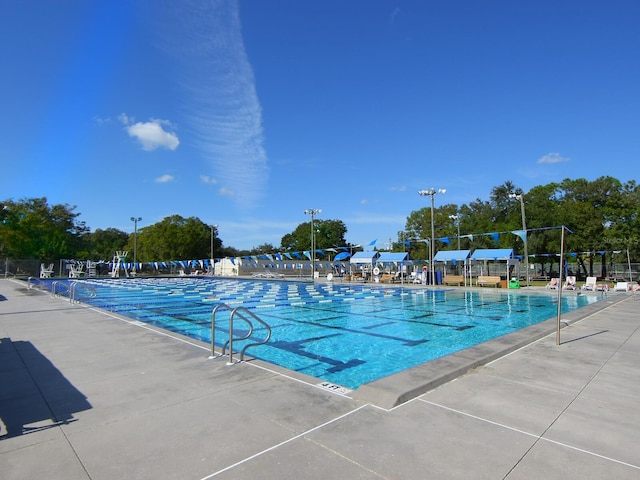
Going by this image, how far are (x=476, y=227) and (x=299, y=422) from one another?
45400 millimetres

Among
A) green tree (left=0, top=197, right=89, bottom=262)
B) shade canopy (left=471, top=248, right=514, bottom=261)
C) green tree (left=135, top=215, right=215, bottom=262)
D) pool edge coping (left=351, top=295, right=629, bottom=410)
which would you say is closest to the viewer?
pool edge coping (left=351, top=295, right=629, bottom=410)

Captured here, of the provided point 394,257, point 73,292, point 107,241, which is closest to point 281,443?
point 73,292

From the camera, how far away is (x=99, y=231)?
83.1 m

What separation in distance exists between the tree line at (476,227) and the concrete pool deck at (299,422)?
20308mm

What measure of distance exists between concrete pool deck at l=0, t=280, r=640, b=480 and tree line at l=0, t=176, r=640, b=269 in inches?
800

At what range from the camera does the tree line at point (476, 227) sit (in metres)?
31.6

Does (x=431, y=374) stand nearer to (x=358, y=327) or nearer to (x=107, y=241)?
(x=358, y=327)

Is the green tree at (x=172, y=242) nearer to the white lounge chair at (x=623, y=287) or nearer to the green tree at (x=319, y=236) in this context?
the green tree at (x=319, y=236)

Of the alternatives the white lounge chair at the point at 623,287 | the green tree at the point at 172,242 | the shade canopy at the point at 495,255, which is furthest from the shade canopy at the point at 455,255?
the green tree at the point at 172,242

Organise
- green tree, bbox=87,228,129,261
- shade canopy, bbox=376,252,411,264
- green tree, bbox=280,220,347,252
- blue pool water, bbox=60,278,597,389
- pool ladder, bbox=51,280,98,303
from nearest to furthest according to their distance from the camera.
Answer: blue pool water, bbox=60,278,597,389
pool ladder, bbox=51,280,98,303
shade canopy, bbox=376,252,411,264
green tree, bbox=87,228,129,261
green tree, bbox=280,220,347,252

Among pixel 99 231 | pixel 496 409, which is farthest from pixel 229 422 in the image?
pixel 99 231

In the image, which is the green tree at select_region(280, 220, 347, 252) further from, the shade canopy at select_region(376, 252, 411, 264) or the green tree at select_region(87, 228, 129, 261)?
the shade canopy at select_region(376, 252, 411, 264)

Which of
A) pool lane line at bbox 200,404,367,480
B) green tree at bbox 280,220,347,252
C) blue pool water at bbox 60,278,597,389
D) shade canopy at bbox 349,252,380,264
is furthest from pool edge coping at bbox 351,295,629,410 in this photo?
green tree at bbox 280,220,347,252

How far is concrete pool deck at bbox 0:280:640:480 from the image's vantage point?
2590 millimetres
